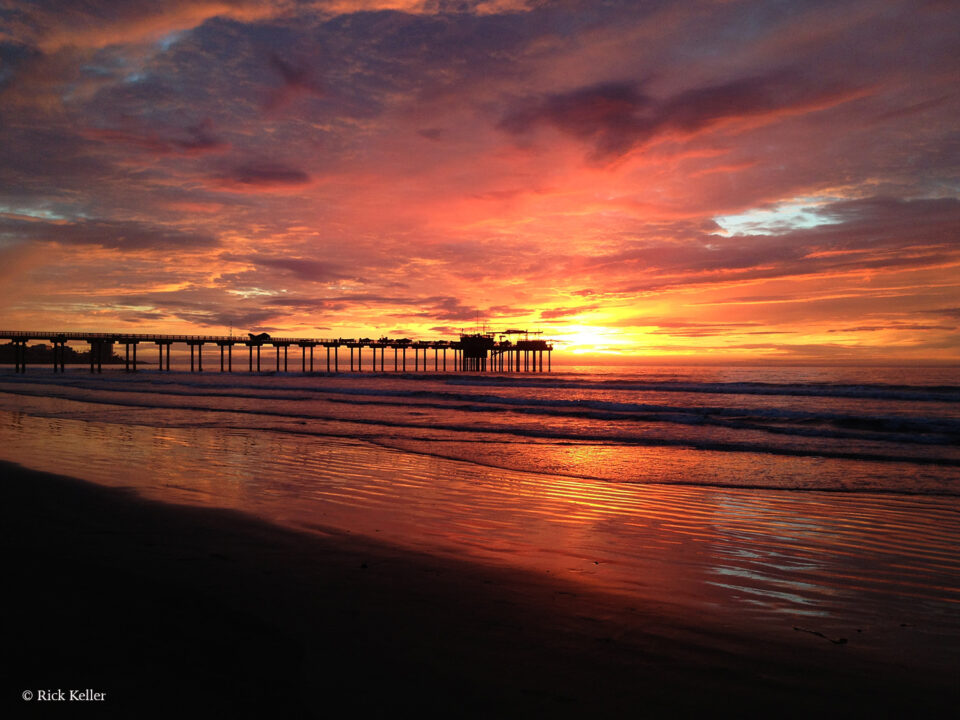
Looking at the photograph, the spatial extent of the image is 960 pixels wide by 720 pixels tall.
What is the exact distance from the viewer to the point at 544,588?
502 cm

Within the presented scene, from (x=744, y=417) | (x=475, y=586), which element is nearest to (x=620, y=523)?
(x=475, y=586)

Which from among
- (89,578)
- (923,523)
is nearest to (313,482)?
(89,578)

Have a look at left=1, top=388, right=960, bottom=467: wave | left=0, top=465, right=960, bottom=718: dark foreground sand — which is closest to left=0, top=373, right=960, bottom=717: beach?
left=0, top=465, right=960, bottom=718: dark foreground sand

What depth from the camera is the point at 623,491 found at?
998cm

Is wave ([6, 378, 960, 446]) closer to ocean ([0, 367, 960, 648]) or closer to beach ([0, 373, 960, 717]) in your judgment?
ocean ([0, 367, 960, 648])

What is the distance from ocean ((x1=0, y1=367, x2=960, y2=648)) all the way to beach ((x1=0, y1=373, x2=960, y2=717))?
0.19ft

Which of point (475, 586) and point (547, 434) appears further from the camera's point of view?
point (547, 434)

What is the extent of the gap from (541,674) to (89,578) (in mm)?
3710

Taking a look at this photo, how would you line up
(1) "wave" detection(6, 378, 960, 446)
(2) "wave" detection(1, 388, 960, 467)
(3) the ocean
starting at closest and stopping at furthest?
(3) the ocean
(2) "wave" detection(1, 388, 960, 467)
(1) "wave" detection(6, 378, 960, 446)

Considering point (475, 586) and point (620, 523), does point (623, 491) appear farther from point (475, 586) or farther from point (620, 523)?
point (475, 586)

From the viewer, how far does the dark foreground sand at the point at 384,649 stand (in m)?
3.02

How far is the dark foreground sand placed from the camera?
302 cm

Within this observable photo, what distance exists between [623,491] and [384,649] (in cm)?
711

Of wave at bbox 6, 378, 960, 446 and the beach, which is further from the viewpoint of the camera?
wave at bbox 6, 378, 960, 446
